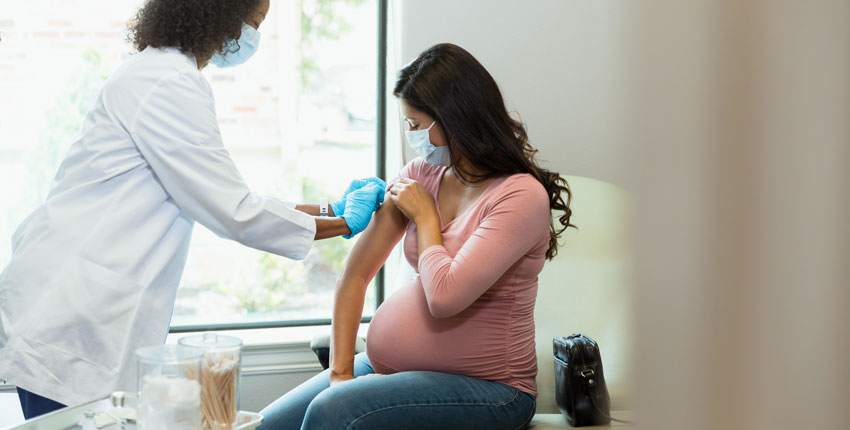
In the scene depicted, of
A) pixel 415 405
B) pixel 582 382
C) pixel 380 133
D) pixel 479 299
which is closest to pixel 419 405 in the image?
pixel 415 405

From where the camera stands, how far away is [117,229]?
1423 mm

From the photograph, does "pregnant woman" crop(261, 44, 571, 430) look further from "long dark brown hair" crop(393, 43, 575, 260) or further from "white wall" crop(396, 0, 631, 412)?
"white wall" crop(396, 0, 631, 412)

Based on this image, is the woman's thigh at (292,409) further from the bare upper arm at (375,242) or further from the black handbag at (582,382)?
the black handbag at (582,382)

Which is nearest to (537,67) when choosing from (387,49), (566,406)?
(387,49)

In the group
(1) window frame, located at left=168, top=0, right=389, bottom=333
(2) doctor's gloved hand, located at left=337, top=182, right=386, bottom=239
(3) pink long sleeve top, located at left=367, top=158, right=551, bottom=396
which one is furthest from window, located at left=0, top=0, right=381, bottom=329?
(3) pink long sleeve top, located at left=367, top=158, right=551, bottom=396

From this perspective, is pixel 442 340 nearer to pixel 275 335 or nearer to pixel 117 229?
pixel 117 229

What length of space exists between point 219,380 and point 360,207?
30.2 inches

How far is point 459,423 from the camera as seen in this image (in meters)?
1.38

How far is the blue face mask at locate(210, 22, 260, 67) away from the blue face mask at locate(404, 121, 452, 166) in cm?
42

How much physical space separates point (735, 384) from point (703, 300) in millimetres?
30

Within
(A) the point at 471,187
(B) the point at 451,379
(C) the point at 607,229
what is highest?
(A) the point at 471,187

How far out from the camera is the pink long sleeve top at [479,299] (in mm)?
1417

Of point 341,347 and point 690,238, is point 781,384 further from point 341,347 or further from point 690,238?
point 341,347

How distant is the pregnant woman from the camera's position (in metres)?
1.40
